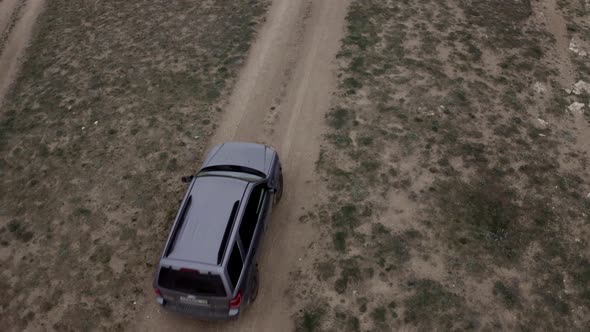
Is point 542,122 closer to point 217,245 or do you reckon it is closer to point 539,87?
point 539,87

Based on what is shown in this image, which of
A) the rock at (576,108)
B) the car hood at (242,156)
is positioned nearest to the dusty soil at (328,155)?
the rock at (576,108)

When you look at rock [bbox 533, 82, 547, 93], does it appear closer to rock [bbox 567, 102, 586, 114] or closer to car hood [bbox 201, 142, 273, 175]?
rock [bbox 567, 102, 586, 114]

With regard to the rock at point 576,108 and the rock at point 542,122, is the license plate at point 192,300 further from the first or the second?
the rock at point 576,108

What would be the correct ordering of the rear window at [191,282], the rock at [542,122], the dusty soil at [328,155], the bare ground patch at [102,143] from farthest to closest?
the rock at [542,122]
the bare ground patch at [102,143]
the dusty soil at [328,155]
the rear window at [191,282]

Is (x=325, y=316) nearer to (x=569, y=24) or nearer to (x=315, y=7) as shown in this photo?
(x=315, y=7)

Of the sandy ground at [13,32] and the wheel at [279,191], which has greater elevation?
the sandy ground at [13,32]

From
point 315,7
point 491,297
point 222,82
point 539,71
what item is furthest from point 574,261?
point 315,7
